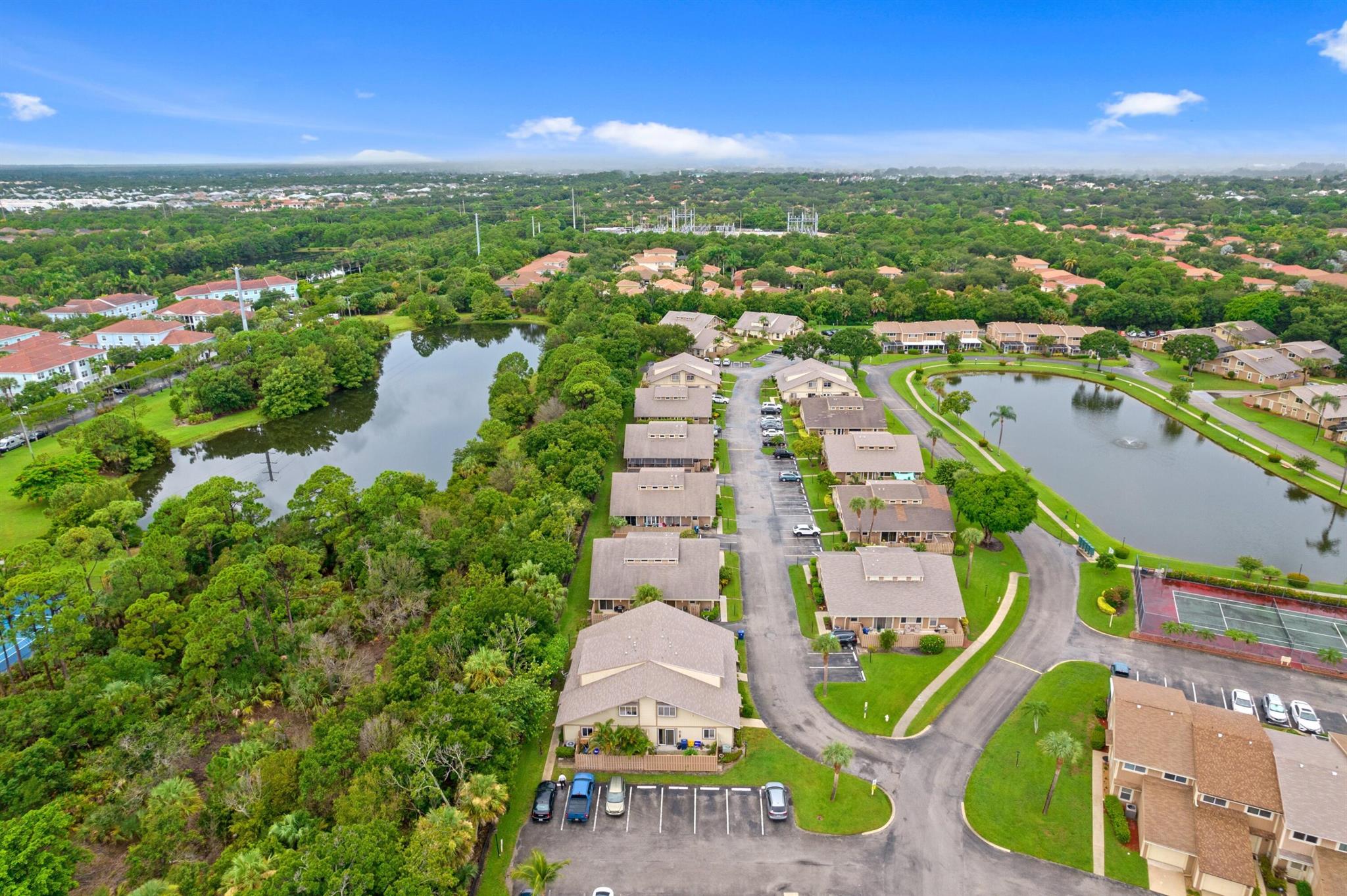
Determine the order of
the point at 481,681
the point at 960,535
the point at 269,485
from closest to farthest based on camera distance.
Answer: the point at 481,681
the point at 960,535
the point at 269,485

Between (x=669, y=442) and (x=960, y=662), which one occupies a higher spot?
(x=669, y=442)

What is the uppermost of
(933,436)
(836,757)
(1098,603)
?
(933,436)

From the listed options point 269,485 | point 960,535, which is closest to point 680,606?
point 960,535

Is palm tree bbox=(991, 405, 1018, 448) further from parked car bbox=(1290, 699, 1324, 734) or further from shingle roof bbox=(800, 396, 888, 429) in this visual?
parked car bbox=(1290, 699, 1324, 734)

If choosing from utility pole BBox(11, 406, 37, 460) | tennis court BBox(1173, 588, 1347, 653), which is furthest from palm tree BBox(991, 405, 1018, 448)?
utility pole BBox(11, 406, 37, 460)

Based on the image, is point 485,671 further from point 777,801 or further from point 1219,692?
point 1219,692

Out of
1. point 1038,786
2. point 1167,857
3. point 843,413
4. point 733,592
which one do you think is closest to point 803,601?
point 733,592

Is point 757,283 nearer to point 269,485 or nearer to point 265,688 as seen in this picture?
point 269,485
